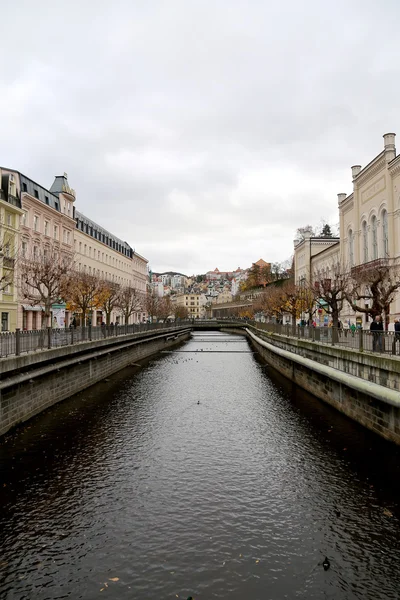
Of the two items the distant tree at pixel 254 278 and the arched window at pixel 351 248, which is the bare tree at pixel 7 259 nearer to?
the arched window at pixel 351 248

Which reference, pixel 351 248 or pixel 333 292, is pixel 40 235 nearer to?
Result: pixel 351 248

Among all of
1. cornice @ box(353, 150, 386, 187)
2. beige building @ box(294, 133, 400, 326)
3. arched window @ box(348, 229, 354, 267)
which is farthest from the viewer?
arched window @ box(348, 229, 354, 267)

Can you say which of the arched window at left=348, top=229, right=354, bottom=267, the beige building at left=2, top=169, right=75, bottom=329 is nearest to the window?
the arched window at left=348, top=229, right=354, bottom=267

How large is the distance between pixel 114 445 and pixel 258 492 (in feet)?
19.1

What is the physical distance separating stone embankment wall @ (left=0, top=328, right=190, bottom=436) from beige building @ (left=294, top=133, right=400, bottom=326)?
20367 millimetres

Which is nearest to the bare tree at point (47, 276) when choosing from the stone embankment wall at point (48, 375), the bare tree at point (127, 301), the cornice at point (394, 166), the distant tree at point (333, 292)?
the stone embankment wall at point (48, 375)

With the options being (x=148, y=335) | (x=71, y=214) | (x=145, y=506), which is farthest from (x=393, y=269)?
(x=71, y=214)

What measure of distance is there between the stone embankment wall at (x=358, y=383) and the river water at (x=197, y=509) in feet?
2.44

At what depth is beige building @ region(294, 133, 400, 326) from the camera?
34.3 metres

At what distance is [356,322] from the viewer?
1596 inches

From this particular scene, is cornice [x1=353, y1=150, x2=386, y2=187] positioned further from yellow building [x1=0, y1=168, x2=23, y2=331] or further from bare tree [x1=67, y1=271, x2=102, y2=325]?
yellow building [x1=0, y1=168, x2=23, y2=331]

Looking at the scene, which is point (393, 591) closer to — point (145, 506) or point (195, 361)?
point (145, 506)

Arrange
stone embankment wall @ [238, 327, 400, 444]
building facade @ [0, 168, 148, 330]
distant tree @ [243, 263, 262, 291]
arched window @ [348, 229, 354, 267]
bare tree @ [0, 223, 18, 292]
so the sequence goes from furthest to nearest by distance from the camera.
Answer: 1. distant tree @ [243, 263, 262, 291]
2. arched window @ [348, 229, 354, 267]
3. building facade @ [0, 168, 148, 330]
4. bare tree @ [0, 223, 18, 292]
5. stone embankment wall @ [238, 327, 400, 444]

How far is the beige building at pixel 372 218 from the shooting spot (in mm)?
34281
